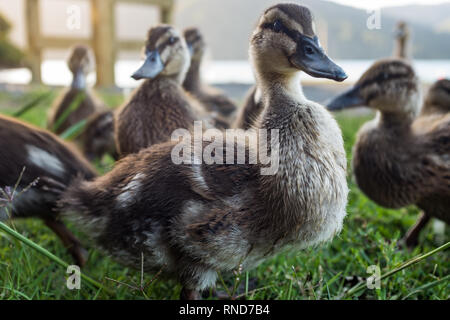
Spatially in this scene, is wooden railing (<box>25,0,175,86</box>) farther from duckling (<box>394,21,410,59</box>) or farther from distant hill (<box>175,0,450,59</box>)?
distant hill (<box>175,0,450,59</box>)

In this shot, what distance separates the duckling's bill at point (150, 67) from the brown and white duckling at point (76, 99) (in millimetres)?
1147

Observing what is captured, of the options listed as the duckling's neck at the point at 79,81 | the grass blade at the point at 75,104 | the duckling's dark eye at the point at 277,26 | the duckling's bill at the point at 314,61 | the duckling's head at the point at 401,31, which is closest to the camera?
the duckling's bill at the point at 314,61

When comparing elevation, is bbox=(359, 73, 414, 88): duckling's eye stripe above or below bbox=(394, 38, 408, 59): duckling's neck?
below

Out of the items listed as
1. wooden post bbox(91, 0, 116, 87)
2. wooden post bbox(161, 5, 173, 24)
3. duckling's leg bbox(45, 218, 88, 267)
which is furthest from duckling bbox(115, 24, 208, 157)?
wooden post bbox(161, 5, 173, 24)

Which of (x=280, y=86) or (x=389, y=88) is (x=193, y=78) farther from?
(x=280, y=86)

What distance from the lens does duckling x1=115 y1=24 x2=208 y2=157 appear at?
1.91 m

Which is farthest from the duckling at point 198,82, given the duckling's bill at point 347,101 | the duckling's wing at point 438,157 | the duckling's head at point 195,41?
the duckling's wing at point 438,157

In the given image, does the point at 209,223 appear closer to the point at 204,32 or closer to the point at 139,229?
the point at 139,229

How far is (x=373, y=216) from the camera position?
7.66ft

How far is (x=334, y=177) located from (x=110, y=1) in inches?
272

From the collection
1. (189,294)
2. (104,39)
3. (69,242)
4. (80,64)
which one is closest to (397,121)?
(189,294)

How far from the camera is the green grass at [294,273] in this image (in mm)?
1539

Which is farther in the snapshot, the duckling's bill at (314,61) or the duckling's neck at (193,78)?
the duckling's neck at (193,78)

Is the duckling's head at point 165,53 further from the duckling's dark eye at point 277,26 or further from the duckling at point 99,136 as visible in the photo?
the duckling at point 99,136
